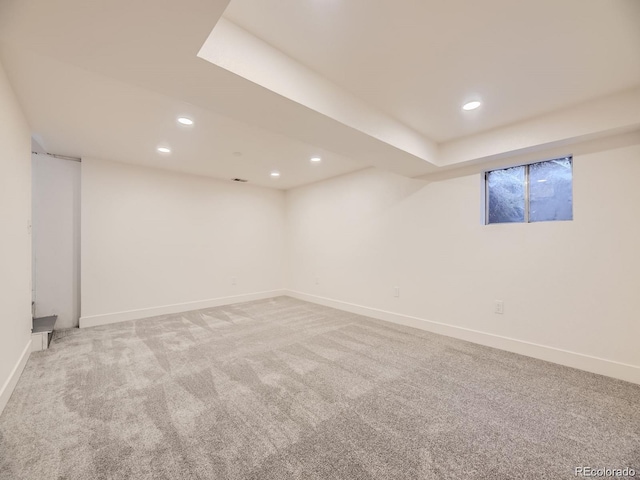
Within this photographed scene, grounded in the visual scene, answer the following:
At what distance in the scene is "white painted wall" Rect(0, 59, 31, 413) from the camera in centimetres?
189

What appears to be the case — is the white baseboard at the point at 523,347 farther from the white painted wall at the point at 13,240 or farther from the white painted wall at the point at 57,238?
the white painted wall at the point at 57,238

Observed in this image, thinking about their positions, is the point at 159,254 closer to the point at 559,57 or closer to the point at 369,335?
the point at 369,335

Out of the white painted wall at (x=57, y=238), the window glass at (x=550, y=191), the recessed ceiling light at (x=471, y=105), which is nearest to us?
the recessed ceiling light at (x=471, y=105)

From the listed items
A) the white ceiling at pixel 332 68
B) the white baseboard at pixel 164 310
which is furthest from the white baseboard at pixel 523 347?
the white baseboard at pixel 164 310

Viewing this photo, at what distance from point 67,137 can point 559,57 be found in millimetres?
4607

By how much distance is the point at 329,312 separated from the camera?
14.8 ft

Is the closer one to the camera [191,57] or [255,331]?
[191,57]

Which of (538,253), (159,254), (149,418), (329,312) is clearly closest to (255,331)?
(329,312)

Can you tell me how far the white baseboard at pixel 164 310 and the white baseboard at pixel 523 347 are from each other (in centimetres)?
226

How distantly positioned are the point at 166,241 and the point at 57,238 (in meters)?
1.31

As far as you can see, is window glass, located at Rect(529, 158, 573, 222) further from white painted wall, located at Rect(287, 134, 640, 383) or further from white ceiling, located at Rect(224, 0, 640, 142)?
white ceiling, located at Rect(224, 0, 640, 142)

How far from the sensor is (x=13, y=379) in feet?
6.89

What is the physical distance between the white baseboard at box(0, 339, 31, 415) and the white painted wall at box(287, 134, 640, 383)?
381 centimetres

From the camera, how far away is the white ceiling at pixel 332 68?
1336 millimetres
